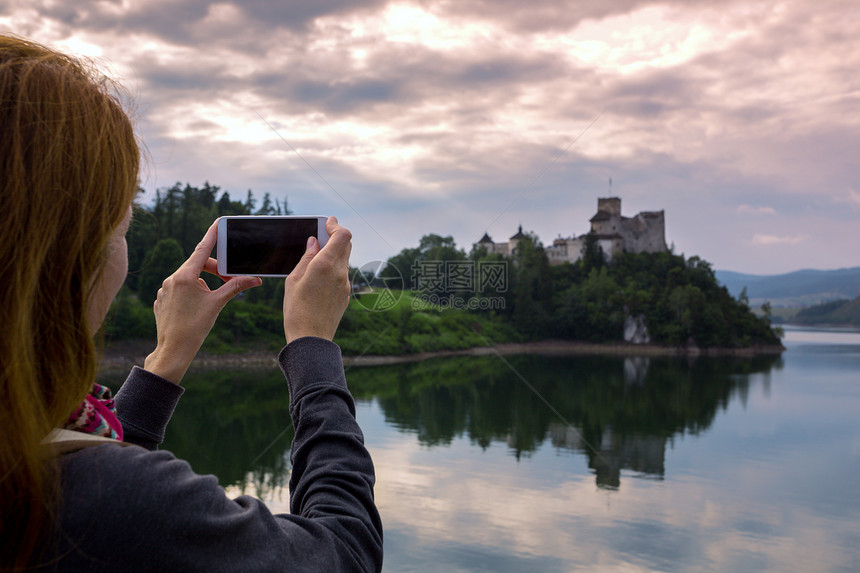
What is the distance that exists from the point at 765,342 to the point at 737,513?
44.4 meters

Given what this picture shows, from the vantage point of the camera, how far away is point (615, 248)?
55.7 m

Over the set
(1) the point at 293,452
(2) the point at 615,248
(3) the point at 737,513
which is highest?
(2) the point at 615,248

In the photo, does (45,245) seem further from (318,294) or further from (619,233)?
(619,233)

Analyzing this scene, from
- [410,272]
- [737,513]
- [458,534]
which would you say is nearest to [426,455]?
[458,534]

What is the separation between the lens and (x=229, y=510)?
1.74ft

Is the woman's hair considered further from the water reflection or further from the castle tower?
the castle tower

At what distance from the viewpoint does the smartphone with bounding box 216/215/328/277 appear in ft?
3.19

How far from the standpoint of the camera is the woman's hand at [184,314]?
0.88m

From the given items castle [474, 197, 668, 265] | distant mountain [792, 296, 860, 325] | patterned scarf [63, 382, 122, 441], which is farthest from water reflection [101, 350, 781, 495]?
distant mountain [792, 296, 860, 325]

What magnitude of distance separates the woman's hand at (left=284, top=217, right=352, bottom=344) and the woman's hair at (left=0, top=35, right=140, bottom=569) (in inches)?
8.9

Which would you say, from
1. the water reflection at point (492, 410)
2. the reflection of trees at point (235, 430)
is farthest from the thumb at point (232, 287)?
the water reflection at point (492, 410)

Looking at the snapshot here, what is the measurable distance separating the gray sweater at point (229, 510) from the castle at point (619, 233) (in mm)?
56588

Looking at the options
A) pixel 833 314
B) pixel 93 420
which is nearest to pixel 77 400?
pixel 93 420

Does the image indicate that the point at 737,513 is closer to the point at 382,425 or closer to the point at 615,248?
the point at 382,425
